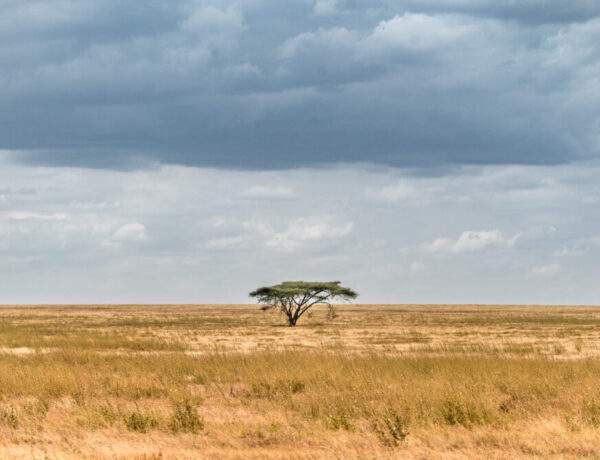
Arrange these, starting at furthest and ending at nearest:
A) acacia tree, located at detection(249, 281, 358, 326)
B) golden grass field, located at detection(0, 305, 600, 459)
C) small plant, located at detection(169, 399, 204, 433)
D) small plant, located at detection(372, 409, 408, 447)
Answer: acacia tree, located at detection(249, 281, 358, 326)
small plant, located at detection(169, 399, 204, 433)
small plant, located at detection(372, 409, 408, 447)
golden grass field, located at detection(0, 305, 600, 459)

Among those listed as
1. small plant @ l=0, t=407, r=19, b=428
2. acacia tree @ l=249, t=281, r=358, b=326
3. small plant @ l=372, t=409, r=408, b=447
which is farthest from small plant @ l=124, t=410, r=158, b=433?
acacia tree @ l=249, t=281, r=358, b=326

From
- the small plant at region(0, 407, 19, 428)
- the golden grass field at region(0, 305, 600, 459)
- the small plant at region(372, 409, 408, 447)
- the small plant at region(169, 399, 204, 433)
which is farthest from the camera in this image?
the small plant at region(0, 407, 19, 428)

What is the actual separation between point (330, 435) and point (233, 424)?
2.50m

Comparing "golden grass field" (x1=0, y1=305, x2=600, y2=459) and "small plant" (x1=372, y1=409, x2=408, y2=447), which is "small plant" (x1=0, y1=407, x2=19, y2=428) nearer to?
"golden grass field" (x1=0, y1=305, x2=600, y2=459)

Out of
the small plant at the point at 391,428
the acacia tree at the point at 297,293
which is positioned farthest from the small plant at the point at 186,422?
the acacia tree at the point at 297,293

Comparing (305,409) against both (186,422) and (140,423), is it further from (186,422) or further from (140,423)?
(140,423)

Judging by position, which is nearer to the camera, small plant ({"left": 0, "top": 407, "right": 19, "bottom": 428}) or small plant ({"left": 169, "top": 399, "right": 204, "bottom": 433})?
small plant ({"left": 169, "top": 399, "right": 204, "bottom": 433})

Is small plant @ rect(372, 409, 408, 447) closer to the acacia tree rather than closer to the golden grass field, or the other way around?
the golden grass field

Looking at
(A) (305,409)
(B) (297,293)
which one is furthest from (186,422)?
(B) (297,293)

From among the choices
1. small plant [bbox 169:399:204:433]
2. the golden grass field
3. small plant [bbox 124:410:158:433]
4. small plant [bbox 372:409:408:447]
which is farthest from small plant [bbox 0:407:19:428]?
small plant [bbox 372:409:408:447]

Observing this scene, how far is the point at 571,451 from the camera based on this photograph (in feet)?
35.1

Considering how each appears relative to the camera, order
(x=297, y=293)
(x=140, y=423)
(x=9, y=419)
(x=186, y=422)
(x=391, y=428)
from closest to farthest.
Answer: (x=391, y=428), (x=140, y=423), (x=186, y=422), (x=9, y=419), (x=297, y=293)

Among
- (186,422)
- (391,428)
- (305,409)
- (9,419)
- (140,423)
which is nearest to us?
(391,428)

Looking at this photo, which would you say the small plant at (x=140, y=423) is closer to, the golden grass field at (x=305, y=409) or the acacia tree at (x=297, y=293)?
the golden grass field at (x=305, y=409)
